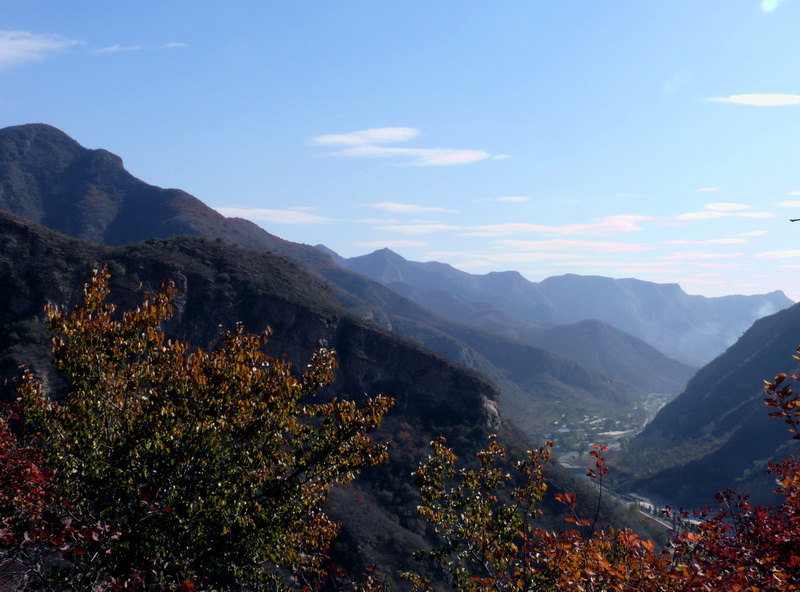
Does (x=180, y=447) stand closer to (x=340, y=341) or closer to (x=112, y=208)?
(x=340, y=341)

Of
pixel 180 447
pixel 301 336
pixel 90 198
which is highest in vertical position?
Result: pixel 90 198

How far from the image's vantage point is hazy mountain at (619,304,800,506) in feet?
376

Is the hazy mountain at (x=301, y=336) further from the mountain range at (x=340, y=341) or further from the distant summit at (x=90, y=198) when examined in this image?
the distant summit at (x=90, y=198)

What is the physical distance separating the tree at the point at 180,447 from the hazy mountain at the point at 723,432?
103562 millimetres

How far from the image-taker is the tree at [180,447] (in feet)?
28.5

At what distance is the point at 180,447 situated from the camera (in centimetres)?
883

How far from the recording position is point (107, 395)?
929 cm

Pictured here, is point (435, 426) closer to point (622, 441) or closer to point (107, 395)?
point (107, 395)

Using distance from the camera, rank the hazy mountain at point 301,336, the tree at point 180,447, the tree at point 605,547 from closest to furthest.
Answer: the tree at point 605,547, the tree at point 180,447, the hazy mountain at point 301,336

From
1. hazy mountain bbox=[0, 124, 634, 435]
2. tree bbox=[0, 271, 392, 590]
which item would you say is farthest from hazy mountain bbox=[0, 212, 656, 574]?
hazy mountain bbox=[0, 124, 634, 435]

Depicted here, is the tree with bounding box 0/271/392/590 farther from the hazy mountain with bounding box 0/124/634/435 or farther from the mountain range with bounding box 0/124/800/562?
the hazy mountain with bounding box 0/124/634/435

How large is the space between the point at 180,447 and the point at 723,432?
161843 mm

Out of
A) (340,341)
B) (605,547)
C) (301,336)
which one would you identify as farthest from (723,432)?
(605,547)

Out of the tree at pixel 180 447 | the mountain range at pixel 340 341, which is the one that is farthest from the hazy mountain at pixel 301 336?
the tree at pixel 180 447
